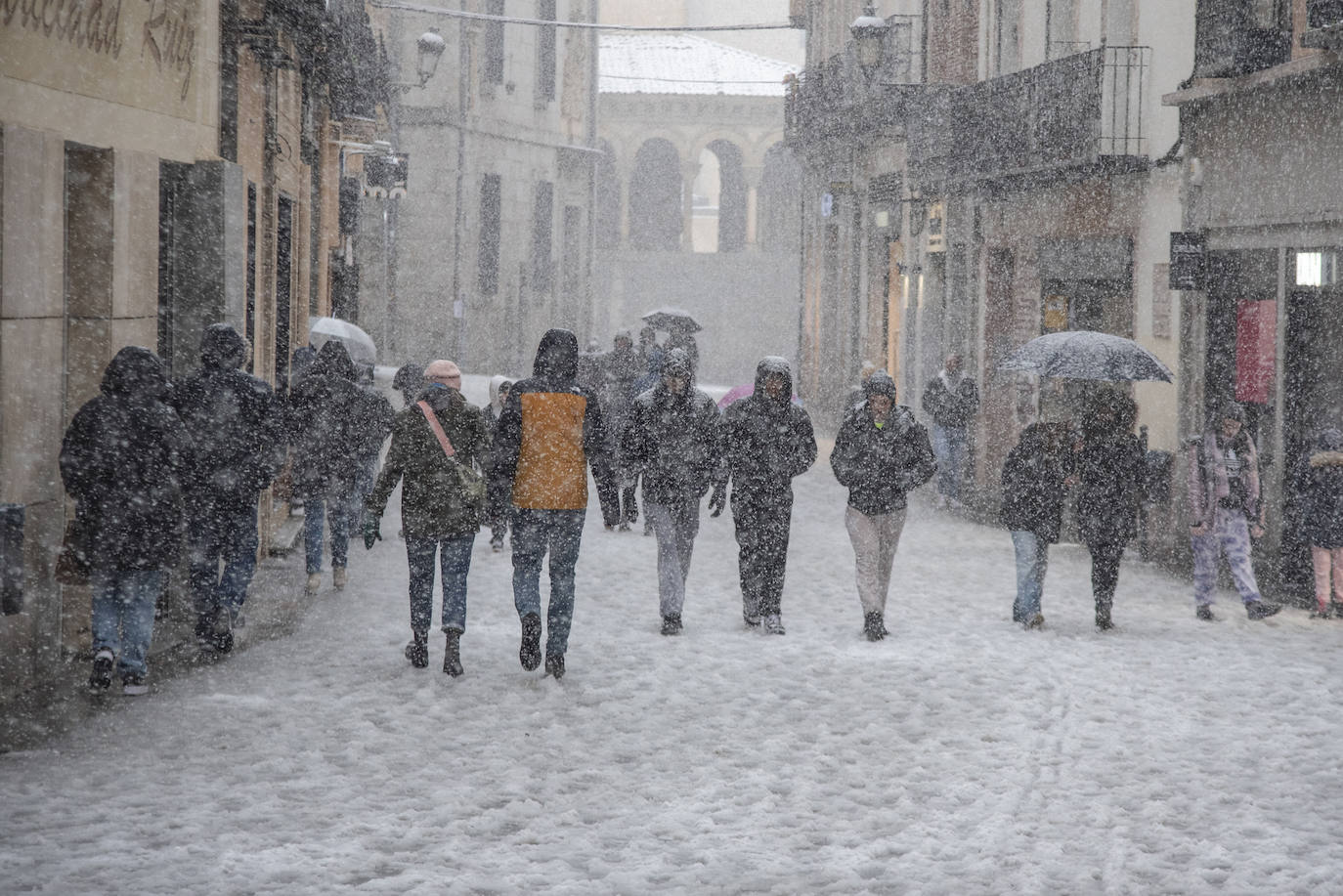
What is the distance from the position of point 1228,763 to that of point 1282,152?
26.5ft

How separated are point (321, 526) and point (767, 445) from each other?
11.1ft

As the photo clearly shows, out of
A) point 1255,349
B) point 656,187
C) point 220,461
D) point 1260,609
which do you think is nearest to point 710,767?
point 220,461

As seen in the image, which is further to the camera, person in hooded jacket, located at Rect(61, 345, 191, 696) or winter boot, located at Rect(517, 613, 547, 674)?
winter boot, located at Rect(517, 613, 547, 674)

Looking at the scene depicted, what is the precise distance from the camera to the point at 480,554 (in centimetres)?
1447

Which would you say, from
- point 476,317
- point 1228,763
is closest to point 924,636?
point 1228,763

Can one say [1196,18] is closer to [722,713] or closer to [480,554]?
[480,554]

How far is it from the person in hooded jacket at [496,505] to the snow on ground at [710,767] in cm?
71

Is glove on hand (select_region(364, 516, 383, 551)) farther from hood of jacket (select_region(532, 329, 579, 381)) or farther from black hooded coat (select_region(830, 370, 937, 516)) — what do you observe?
black hooded coat (select_region(830, 370, 937, 516))

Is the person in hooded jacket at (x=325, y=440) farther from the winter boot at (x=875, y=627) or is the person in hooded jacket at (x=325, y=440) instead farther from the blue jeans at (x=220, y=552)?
the winter boot at (x=875, y=627)

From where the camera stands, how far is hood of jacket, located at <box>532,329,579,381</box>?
9.30 m

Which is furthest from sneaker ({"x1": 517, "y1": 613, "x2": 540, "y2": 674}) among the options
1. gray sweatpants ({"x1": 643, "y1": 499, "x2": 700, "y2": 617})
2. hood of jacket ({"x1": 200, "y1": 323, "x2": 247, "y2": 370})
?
hood of jacket ({"x1": 200, "y1": 323, "x2": 247, "y2": 370})

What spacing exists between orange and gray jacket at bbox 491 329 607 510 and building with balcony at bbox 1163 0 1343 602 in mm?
5872

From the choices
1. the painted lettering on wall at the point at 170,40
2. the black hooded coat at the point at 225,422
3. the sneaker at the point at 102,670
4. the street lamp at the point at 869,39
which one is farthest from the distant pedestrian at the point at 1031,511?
the street lamp at the point at 869,39

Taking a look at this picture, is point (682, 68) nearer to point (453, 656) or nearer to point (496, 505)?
point (496, 505)
